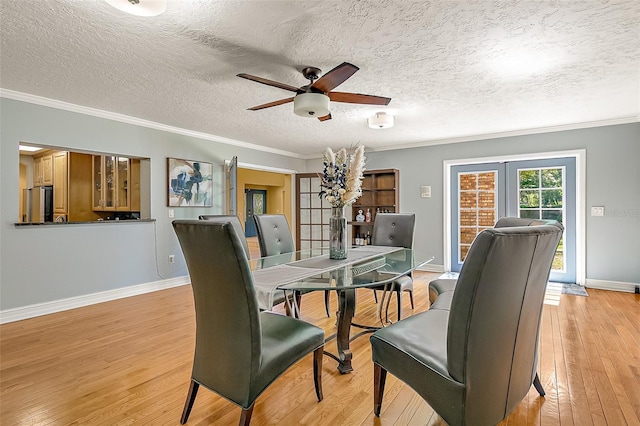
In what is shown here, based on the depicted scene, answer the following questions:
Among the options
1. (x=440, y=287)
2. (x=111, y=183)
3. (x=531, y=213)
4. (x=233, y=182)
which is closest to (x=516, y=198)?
(x=531, y=213)

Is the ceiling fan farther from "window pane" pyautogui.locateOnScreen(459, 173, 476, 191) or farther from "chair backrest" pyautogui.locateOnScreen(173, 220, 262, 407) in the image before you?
"window pane" pyautogui.locateOnScreen(459, 173, 476, 191)

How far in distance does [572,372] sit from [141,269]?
4.39 m

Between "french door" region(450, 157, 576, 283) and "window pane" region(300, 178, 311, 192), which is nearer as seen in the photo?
"french door" region(450, 157, 576, 283)

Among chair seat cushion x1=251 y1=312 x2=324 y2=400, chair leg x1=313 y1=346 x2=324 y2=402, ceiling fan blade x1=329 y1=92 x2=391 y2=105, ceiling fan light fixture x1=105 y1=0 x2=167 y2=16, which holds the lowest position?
chair leg x1=313 y1=346 x2=324 y2=402

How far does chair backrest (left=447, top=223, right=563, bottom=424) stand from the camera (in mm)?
1146

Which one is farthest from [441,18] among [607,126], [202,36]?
[607,126]

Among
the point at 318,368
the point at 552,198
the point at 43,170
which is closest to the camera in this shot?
the point at 318,368

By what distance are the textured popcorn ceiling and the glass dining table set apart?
4.96 ft

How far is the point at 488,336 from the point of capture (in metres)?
1.22

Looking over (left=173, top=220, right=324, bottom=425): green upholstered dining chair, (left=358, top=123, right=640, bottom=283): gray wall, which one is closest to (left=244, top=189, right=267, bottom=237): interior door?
(left=358, top=123, right=640, bottom=283): gray wall

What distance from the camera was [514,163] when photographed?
4887mm

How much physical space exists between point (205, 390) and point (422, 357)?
1.33 metres

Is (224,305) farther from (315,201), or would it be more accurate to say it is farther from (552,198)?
(315,201)

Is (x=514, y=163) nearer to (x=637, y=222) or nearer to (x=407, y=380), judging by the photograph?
(x=637, y=222)
